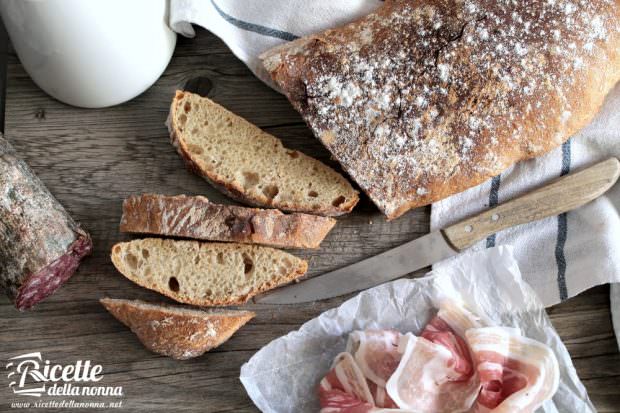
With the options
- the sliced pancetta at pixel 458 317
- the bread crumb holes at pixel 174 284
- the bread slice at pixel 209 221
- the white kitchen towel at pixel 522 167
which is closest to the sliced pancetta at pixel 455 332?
the sliced pancetta at pixel 458 317

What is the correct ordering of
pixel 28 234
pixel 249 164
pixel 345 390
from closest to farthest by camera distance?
1. pixel 28 234
2. pixel 345 390
3. pixel 249 164

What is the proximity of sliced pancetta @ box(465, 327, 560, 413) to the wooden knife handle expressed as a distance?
0.27 metres

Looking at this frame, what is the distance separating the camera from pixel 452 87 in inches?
78.4

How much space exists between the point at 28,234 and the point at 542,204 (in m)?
1.37

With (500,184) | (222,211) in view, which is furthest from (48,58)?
(500,184)

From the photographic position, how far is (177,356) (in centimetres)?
203

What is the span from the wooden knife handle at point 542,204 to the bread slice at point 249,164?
0.32 m

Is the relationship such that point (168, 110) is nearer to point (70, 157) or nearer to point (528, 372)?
point (70, 157)

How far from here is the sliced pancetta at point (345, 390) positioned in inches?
77.4

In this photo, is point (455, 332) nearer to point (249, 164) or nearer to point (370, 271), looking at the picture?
point (370, 271)

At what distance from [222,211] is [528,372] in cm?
92

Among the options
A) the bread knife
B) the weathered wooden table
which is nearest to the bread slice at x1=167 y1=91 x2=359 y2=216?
the weathered wooden table

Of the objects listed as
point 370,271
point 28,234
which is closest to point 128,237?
point 28,234

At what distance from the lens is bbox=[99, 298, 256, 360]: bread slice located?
1.97 metres
